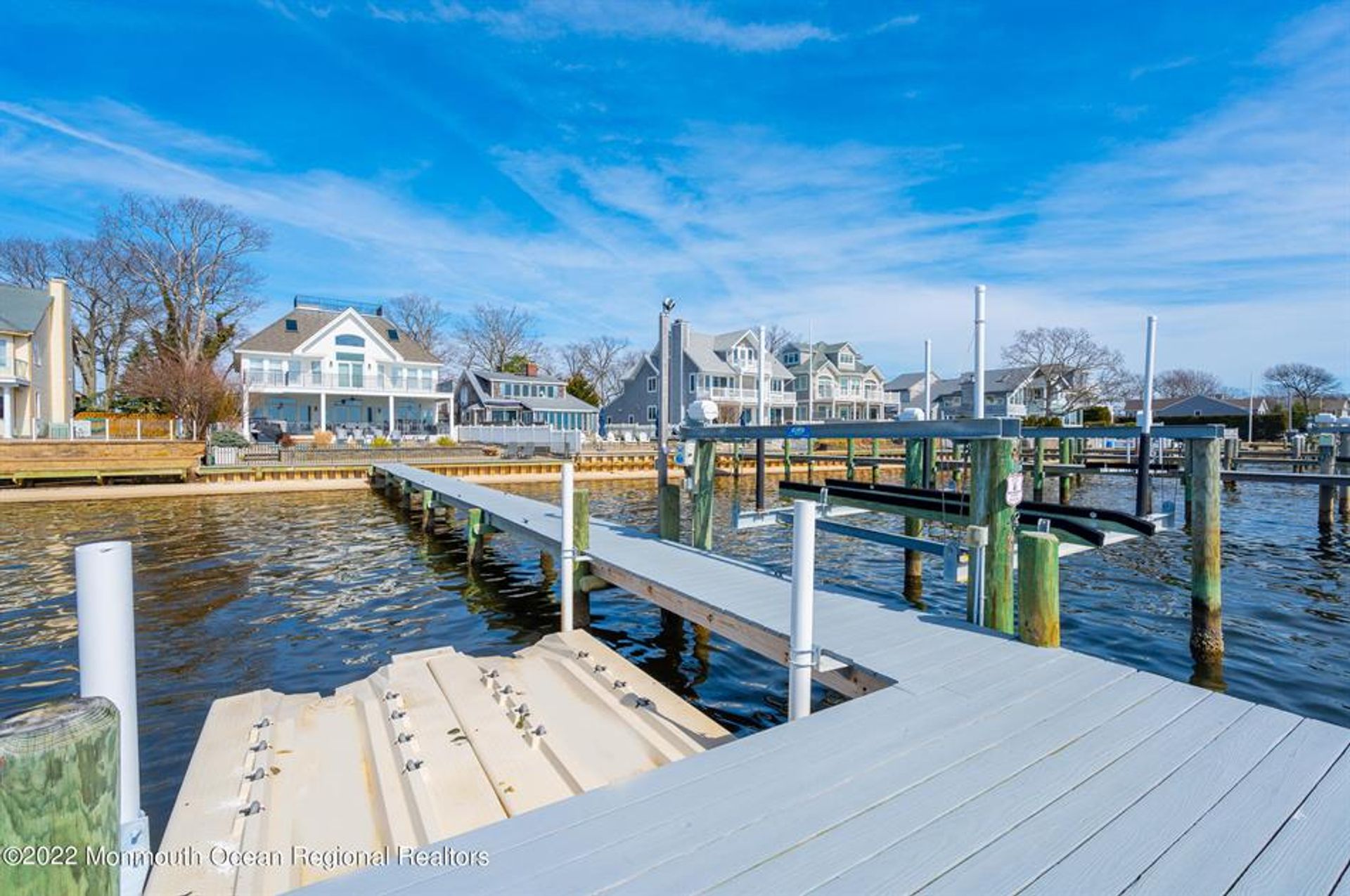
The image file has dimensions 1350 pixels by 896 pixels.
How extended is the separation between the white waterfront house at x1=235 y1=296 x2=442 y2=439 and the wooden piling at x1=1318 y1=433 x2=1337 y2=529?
37.5 metres

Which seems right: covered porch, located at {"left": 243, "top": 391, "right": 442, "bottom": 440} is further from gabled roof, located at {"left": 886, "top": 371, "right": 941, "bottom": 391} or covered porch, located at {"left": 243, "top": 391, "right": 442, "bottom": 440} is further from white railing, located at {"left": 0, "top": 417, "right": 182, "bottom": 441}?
gabled roof, located at {"left": 886, "top": 371, "right": 941, "bottom": 391}

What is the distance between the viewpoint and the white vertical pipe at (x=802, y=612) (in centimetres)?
444

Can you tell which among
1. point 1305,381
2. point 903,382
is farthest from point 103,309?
point 1305,381

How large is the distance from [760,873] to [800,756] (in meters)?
0.98

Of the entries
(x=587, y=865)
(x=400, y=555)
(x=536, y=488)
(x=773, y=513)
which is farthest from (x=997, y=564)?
(x=536, y=488)

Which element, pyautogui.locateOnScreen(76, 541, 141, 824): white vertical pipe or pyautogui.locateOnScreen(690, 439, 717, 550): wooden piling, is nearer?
pyautogui.locateOnScreen(76, 541, 141, 824): white vertical pipe

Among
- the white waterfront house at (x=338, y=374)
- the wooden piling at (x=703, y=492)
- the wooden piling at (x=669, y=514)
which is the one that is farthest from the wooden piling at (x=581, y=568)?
the white waterfront house at (x=338, y=374)

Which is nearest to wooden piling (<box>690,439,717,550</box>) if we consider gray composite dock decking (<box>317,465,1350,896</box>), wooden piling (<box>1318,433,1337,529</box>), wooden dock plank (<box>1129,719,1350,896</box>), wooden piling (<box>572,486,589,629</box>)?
wooden piling (<box>572,486,589,629</box>)

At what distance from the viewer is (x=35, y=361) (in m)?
32.1

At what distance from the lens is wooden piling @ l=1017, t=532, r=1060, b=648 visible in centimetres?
493

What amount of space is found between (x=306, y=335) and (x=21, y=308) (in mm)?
12303

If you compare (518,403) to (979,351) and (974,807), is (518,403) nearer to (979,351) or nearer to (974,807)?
(979,351)

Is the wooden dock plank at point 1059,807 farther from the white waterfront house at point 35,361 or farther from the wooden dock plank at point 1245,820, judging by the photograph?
the white waterfront house at point 35,361

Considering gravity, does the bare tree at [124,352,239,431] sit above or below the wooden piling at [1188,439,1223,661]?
above
